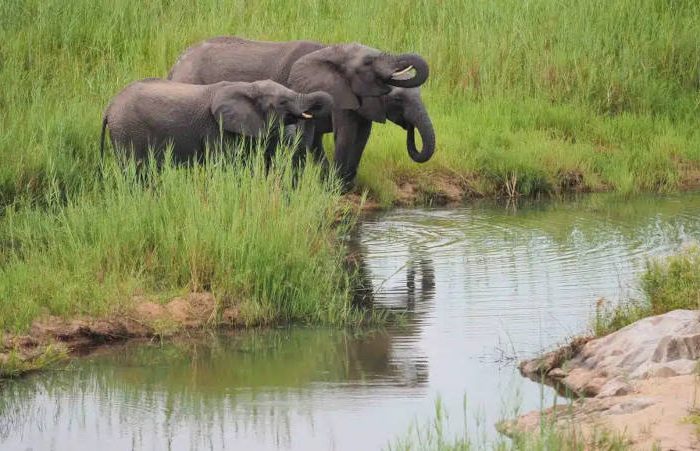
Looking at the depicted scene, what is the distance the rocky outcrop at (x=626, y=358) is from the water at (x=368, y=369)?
7.1 inches

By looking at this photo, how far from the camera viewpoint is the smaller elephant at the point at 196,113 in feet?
41.3

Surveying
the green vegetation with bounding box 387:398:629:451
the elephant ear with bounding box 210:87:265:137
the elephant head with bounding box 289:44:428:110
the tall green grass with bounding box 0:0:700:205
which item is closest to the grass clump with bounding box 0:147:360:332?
the elephant ear with bounding box 210:87:265:137

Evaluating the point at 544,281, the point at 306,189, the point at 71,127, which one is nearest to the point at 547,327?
the point at 544,281

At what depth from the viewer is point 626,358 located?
827 centimetres

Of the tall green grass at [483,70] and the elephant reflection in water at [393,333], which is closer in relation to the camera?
the elephant reflection in water at [393,333]

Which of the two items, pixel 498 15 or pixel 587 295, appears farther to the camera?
pixel 498 15

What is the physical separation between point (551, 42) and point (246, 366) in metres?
9.96

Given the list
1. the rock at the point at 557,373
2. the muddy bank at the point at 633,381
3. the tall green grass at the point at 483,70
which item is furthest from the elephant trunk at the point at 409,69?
the rock at the point at 557,373

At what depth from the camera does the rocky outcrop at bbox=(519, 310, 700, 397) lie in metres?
7.93

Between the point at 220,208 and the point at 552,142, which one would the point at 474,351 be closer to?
the point at 220,208

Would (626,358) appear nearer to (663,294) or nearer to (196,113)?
(663,294)

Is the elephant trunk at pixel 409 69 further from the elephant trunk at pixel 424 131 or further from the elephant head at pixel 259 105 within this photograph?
the elephant head at pixel 259 105

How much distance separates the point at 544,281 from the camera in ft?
36.6

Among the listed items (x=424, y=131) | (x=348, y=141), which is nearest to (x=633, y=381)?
(x=424, y=131)
